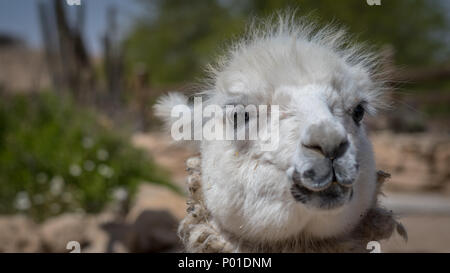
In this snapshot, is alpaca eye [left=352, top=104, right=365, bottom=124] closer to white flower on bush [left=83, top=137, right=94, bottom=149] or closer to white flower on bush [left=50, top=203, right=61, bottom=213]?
white flower on bush [left=50, top=203, right=61, bottom=213]

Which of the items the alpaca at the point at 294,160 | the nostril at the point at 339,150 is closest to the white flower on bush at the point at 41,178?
the alpaca at the point at 294,160

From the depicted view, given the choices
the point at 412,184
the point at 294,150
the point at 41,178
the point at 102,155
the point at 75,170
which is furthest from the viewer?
the point at 412,184

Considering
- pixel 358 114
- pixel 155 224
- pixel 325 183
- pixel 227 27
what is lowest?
pixel 155 224

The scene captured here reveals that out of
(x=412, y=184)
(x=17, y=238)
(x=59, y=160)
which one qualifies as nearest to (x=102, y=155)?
(x=59, y=160)

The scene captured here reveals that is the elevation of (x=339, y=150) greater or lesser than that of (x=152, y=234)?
greater

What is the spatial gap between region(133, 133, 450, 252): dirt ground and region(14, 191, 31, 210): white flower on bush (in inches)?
85.2

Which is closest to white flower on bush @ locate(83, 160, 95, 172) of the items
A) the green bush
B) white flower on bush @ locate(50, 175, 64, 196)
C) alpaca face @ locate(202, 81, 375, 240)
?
the green bush

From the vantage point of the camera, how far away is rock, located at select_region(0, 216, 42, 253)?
14.0ft

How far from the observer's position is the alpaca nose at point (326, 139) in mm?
1493

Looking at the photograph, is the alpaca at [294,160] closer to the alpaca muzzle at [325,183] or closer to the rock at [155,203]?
the alpaca muzzle at [325,183]

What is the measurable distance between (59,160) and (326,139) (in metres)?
5.34

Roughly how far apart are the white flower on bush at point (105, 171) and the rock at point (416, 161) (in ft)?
17.1

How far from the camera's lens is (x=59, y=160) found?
600 cm

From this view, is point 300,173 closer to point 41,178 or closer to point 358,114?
point 358,114
